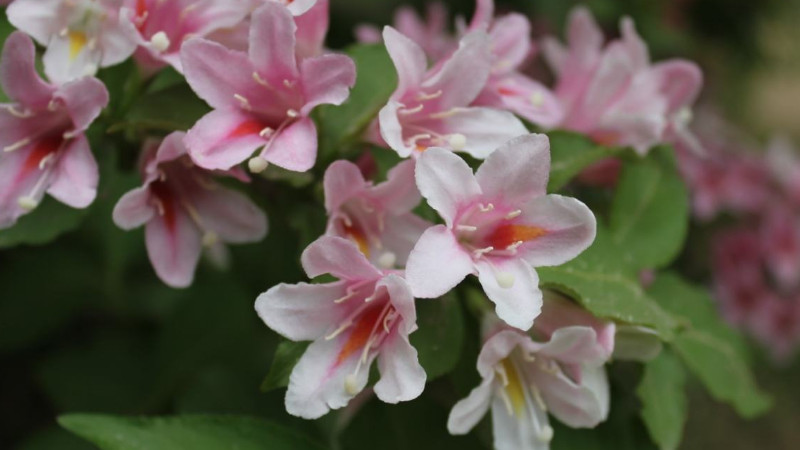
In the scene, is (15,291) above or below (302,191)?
below

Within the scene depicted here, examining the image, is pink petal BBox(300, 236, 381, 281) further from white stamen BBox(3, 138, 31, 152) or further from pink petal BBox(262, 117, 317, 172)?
white stamen BBox(3, 138, 31, 152)

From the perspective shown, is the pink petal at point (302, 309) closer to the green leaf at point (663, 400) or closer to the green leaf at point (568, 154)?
the green leaf at point (568, 154)

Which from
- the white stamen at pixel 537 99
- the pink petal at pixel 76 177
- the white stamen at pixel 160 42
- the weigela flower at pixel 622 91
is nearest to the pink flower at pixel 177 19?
the white stamen at pixel 160 42

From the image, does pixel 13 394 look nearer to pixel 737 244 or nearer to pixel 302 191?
pixel 302 191

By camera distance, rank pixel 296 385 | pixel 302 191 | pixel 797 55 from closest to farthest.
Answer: pixel 296 385 → pixel 302 191 → pixel 797 55

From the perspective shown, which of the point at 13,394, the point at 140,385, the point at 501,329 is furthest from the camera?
the point at 13,394

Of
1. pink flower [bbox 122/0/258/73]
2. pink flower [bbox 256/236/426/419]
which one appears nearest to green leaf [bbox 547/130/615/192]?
pink flower [bbox 256/236/426/419]

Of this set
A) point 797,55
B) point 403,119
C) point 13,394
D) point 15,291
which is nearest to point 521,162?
point 403,119

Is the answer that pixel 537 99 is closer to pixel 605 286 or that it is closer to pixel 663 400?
pixel 605 286
